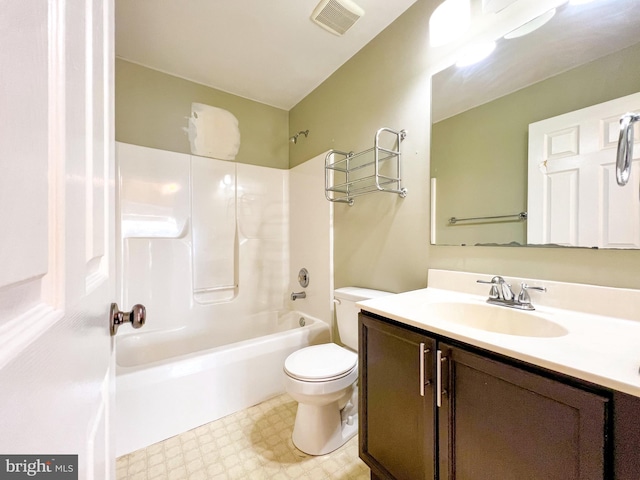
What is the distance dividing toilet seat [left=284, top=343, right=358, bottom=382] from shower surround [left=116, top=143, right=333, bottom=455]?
0.39 metres

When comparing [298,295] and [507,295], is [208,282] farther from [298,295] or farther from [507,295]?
[507,295]

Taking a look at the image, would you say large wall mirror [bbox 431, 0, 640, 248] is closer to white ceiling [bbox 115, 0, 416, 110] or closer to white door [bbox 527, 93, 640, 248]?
white door [bbox 527, 93, 640, 248]

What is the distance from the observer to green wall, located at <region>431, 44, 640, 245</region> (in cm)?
94

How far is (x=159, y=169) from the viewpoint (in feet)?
6.83

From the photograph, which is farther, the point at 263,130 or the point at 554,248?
the point at 263,130

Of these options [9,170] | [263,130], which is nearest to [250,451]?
[9,170]

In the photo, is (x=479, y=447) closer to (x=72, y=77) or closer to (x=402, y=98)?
(x=72, y=77)

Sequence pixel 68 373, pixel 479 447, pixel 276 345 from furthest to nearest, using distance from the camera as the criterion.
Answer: pixel 276 345 → pixel 479 447 → pixel 68 373

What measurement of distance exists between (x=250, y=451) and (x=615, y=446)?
1.45 m

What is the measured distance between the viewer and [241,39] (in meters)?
1.79

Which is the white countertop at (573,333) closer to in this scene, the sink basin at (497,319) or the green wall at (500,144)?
the sink basin at (497,319)

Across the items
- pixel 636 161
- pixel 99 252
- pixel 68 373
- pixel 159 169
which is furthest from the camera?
pixel 159 169

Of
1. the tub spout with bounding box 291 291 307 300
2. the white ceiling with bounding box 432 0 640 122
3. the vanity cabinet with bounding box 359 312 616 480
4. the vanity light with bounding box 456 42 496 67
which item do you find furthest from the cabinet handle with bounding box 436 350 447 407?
the tub spout with bounding box 291 291 307 300

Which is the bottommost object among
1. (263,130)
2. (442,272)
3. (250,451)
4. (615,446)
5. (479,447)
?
(250,451)
